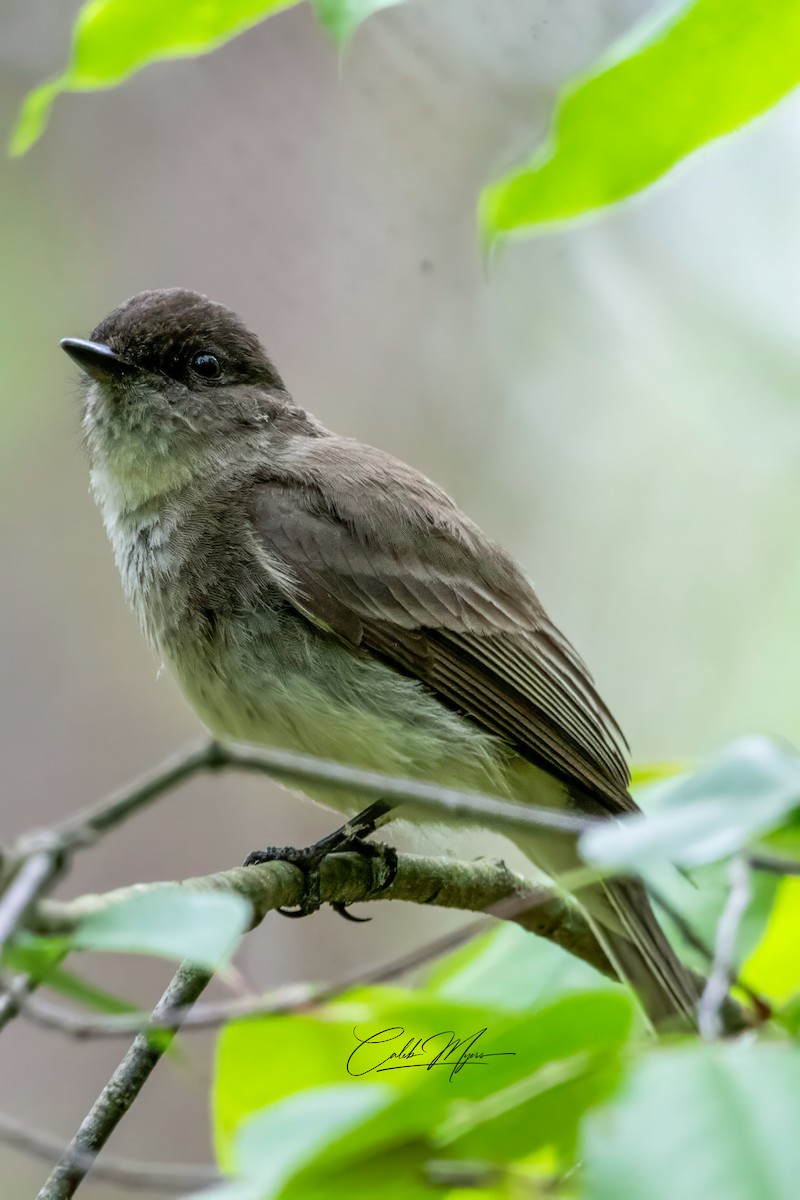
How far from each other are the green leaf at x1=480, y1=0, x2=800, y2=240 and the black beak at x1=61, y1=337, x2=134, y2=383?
83.1 inches

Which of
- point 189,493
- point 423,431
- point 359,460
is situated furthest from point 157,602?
point 423,431

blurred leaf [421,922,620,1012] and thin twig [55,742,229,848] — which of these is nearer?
thin twig [55,742,229,848]

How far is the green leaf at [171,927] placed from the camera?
96cm

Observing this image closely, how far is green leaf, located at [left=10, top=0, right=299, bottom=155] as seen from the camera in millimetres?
1779

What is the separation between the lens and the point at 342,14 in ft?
5.59

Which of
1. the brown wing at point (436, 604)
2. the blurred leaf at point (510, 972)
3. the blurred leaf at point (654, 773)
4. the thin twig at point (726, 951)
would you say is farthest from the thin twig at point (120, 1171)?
the brown wing at point (436, 604)

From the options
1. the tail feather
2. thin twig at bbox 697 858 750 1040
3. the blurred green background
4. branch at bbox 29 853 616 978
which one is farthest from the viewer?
the blurred green background

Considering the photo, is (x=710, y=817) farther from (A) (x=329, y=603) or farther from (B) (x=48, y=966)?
(A) (x=329, y=603)

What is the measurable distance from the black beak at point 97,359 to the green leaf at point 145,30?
5.86ft

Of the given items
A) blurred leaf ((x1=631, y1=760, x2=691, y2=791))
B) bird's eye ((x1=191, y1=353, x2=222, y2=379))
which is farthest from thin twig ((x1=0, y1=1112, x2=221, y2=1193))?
bird's eye ((x1=191, y1=353, x2=222, y2=379))

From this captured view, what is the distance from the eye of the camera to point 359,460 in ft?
12.9

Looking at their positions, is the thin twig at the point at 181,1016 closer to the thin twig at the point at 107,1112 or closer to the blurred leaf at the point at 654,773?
the thin twig at the point at 107,1112

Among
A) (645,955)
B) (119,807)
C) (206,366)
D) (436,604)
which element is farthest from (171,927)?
(206,366)
